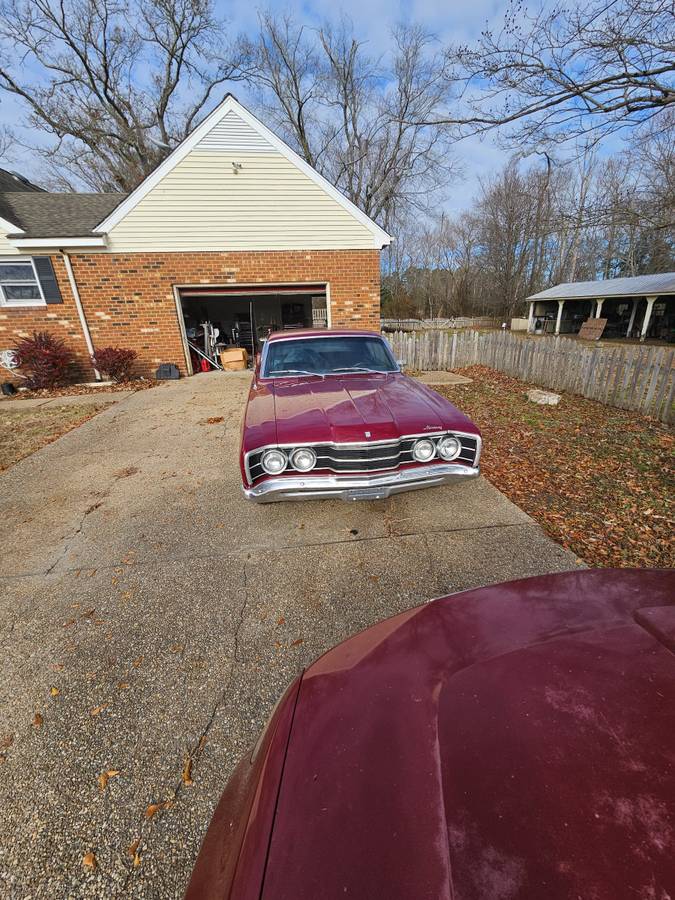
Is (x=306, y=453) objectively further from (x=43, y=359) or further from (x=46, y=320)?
(x=46, y=320)

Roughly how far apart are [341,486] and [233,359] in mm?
10074

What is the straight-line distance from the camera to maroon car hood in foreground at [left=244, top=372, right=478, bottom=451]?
9.24ft

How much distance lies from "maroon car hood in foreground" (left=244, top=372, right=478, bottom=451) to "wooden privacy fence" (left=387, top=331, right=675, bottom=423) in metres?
1.68

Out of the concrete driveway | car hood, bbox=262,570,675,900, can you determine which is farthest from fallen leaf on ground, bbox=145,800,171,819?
car hood, bbox=262,570,675,900

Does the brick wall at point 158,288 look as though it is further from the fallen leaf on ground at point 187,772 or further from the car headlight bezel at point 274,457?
the fallen leaf on ground at point 187,772

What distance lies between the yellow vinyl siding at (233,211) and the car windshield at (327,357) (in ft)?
23.4

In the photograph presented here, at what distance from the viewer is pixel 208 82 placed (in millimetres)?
21609

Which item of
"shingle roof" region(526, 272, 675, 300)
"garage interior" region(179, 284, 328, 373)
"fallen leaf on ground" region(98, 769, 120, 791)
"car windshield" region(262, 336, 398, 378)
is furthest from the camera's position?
"shingle roof" region(526, 272, 675, 300)

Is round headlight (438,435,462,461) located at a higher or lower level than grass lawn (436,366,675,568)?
higher

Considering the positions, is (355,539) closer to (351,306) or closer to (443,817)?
(443,817)

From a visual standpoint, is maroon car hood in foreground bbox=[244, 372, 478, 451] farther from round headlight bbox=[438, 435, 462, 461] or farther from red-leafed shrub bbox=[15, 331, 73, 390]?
red-leafed shrub bbox=[15, 331, 73, 390]

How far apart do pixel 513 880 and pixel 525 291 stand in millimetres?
44400

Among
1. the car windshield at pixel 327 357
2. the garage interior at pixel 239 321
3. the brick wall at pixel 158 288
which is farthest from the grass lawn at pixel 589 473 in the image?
the garage interior at pixel 239 321

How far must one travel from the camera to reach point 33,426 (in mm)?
6820
